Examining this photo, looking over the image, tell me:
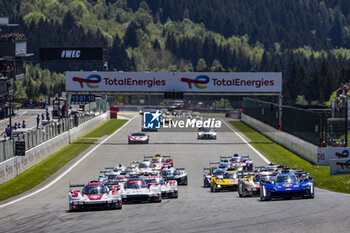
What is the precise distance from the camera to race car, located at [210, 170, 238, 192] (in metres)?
34.7

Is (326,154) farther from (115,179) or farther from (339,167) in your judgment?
(115,179)

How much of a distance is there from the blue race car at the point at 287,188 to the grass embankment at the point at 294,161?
18.3 ft

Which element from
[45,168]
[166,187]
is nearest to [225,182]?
[166,187]

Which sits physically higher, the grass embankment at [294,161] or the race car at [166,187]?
the race car at [166,187]

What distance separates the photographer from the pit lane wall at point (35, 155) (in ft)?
139

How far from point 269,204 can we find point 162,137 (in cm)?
5185

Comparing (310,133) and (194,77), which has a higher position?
(194,77)

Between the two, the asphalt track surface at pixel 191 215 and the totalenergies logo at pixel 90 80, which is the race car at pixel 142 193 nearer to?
the asphalt track surface at pixel 191 215

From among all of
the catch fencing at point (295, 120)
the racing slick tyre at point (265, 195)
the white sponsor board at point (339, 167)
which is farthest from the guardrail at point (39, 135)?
the catch fencing at point (295, 120)

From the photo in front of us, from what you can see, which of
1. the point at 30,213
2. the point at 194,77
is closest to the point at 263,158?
the point at 194,77

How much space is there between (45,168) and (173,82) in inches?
1040

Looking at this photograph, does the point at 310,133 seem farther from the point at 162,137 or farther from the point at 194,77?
the point at 162,137

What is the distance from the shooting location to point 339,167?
4128 cm

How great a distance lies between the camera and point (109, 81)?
74500 mm
